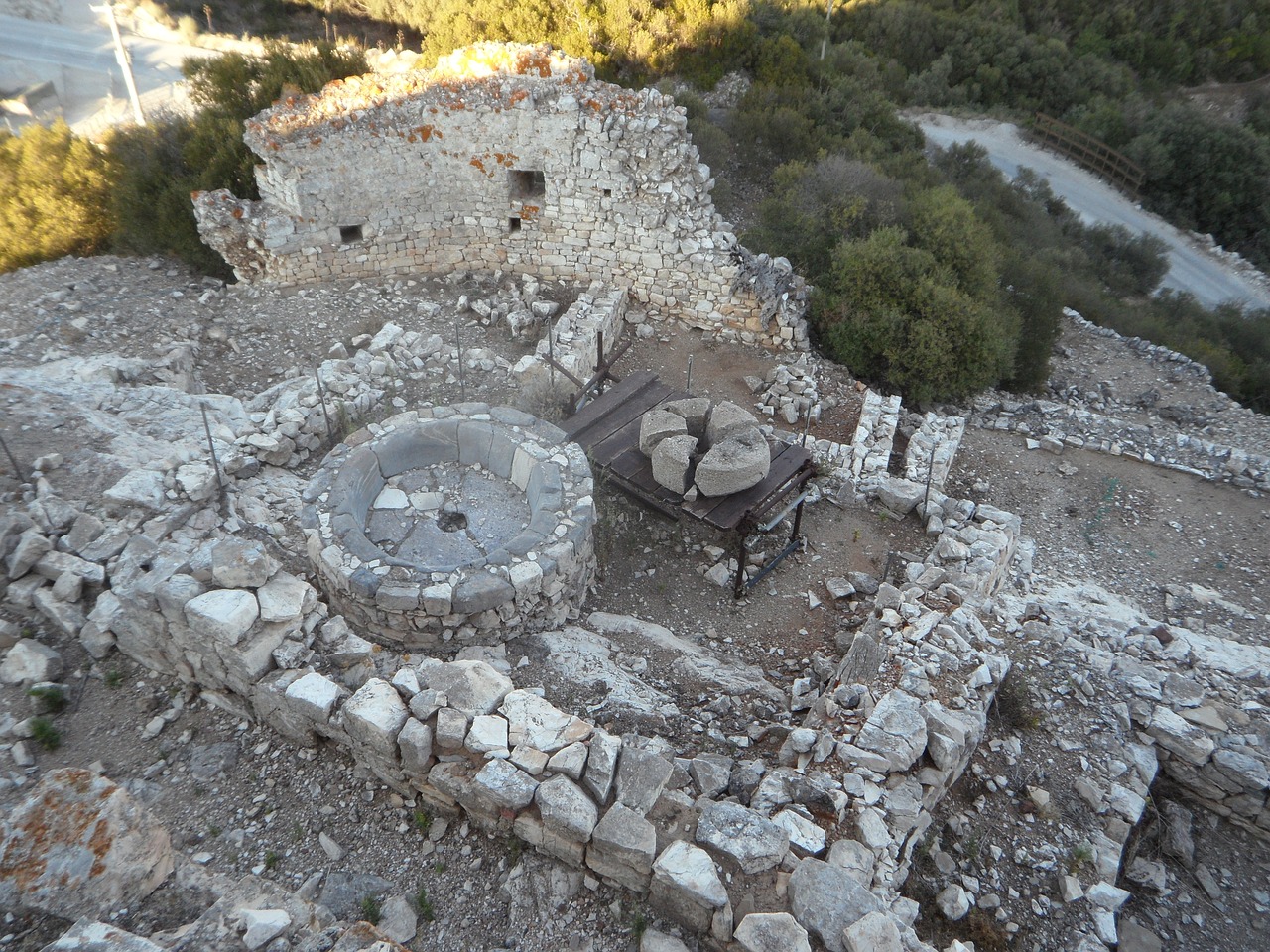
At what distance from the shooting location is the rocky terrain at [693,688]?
4.60 metres

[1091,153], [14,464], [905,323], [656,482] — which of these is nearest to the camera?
[14,464]

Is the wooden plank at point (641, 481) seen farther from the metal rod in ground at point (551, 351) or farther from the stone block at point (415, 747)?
the stone block at point (415, 747)

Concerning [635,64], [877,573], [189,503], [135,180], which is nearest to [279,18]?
[635,64]

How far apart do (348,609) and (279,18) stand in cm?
2049

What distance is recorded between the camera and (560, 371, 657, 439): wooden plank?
8.04 meters

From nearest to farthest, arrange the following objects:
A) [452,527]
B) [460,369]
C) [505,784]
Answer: [505,784], [452,527], [460,369]

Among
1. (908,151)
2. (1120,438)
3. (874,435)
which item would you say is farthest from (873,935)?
(908,151)

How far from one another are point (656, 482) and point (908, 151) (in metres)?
11.3

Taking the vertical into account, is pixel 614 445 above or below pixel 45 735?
above

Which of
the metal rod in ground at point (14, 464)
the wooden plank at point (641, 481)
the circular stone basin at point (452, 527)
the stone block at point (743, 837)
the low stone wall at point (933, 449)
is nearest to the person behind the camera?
the stone block at point (743, 837)

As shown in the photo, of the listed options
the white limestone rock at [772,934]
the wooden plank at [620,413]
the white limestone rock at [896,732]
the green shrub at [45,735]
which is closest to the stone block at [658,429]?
the wooden plank at [620,413]

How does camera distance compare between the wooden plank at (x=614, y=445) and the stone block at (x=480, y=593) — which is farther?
the wooden plank at (x=614, y=445)

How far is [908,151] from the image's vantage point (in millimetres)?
15734

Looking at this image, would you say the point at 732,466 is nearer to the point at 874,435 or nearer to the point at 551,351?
the point at 551,351
